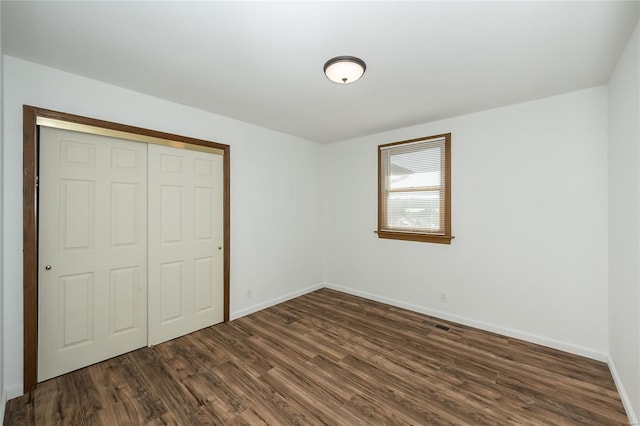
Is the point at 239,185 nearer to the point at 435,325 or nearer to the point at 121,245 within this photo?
the point at 121,245

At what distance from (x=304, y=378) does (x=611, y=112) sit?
11.9 feet

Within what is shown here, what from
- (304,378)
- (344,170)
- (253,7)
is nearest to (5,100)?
(253,7)

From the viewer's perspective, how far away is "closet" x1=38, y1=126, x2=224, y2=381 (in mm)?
2289

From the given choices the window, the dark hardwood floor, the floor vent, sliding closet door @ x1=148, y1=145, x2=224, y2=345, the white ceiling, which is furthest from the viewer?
the window

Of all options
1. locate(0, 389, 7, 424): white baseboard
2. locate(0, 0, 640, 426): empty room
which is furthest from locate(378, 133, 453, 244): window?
locate(0, 389, 7, 424): white baseboard

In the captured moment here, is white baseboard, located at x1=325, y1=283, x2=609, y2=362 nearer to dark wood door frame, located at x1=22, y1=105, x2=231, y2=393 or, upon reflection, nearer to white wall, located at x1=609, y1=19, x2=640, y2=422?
white wall, located at x1=609, y1=19, x2=640, y2=422

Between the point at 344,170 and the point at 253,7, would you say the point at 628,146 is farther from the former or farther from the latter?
the point at 344,170

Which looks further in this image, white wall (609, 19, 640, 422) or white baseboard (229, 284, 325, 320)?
white baseboard (229, 284, 325, 320)

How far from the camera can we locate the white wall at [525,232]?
2.62 metres

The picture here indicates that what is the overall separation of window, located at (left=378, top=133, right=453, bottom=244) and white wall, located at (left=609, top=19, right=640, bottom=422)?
1.47 metres

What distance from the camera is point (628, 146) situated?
197cm

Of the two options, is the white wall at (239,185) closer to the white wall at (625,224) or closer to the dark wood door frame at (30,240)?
the dark wood door frame at (30,240)

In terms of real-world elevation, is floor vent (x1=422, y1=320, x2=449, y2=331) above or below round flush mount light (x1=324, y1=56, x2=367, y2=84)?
below

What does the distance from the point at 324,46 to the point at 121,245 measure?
2635 millimetres
